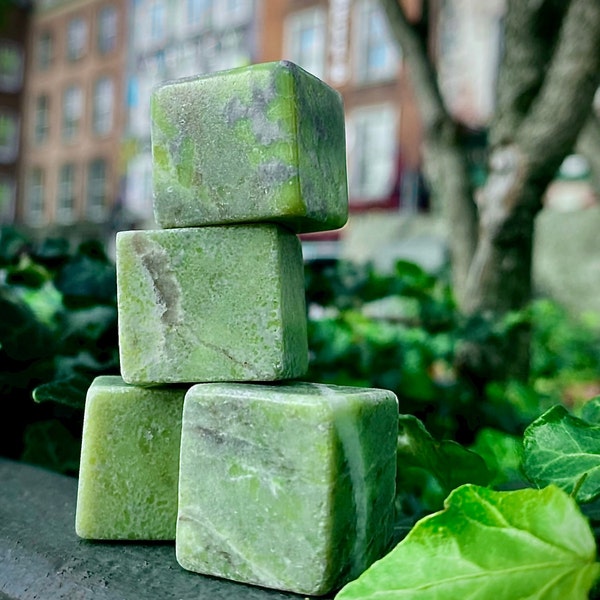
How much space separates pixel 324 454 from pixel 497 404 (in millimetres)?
1257

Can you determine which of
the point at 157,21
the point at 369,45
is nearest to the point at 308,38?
the point at 369,45

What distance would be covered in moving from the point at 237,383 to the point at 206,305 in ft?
0.28

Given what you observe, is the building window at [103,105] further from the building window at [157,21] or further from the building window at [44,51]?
the building window at [44,51]

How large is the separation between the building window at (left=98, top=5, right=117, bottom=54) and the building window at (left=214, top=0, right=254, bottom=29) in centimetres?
362

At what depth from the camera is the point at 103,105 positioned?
1820cm

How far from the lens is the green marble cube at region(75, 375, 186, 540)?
2.73 ft

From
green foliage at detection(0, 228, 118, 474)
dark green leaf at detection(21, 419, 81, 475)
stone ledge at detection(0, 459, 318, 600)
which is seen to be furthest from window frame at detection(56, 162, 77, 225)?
stone ledge at detection(0, 459, 318, 600)

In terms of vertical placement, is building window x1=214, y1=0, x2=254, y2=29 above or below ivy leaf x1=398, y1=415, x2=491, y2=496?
above

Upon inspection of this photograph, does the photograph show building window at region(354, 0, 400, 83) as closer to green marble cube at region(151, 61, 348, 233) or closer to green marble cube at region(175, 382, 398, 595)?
green marble cube at region(151, 61, 348, 233)

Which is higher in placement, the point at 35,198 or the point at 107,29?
the point at 107,29

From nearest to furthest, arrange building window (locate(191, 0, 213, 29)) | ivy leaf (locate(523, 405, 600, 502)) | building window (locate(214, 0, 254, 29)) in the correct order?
ivy leaf (locate(523, 405, 600, 502))
building window (locate(214, 0, 254, 29))
building window (locate(191, 0, 213, 29))

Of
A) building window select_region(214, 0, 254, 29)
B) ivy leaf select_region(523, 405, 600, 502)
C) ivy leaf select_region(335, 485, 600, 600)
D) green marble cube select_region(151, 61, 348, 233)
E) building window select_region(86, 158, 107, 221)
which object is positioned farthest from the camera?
building window select_region(86, 158, 107, 221)

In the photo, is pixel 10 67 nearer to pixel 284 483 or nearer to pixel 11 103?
pixel 11 103

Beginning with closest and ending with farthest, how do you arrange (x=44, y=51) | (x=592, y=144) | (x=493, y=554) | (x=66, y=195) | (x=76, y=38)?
(x=493, y=554) → (x=592, y=144) → (x=76, y=38) → (x=66, y=195) → (x=44, y=51)
